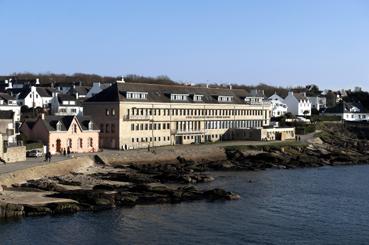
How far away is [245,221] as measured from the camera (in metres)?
38.3

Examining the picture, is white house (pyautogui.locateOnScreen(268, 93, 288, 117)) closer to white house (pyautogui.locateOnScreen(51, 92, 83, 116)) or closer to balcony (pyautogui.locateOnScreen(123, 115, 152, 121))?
white house (pyautogui.locateOnScreen(51, 92, 83, 116))

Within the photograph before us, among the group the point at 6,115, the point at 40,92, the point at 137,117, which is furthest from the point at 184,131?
the point at 40,92

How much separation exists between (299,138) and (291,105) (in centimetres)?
4433

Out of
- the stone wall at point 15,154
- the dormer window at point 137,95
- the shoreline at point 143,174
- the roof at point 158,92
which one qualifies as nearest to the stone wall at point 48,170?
the shoreline at point 143,174

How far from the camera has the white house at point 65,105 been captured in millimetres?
102750

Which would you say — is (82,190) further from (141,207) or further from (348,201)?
(348,201)

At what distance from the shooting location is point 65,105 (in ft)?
339

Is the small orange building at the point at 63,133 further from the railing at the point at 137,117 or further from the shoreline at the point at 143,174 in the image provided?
the railing at the point at 137,117

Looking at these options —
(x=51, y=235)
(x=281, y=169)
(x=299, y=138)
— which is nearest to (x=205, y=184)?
(x=281, y=169)

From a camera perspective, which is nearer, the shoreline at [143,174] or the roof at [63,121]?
the shoreline at [143,174]

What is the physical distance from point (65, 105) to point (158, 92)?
26366mm

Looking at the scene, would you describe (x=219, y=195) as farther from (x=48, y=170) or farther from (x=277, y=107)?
(x=277, y=107)

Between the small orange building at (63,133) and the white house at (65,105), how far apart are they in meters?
34.2

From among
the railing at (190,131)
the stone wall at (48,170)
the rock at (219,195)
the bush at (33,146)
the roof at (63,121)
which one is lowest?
the rock at (219,195)
